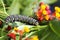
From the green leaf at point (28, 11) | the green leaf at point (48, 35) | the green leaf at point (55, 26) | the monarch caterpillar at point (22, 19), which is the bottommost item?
the green leaf at point (48, 35)

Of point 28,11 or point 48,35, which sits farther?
point 28,11

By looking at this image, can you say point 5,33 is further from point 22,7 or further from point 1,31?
point 22,7

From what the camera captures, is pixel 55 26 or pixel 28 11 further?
pixel 28 11

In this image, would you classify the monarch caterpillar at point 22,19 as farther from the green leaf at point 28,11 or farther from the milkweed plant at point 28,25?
the green leaf at point 28,11

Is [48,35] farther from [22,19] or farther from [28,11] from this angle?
[28,11]

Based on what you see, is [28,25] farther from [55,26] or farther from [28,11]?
[28,11]

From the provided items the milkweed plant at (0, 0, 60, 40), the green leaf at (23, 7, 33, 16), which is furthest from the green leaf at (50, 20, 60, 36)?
the green leaf at (23, 7, 33, 16)

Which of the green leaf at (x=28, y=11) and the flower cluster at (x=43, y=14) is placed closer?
the flower cluster at (x=43, y=14)

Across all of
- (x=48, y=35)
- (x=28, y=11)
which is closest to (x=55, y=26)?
(x=48, y=35)

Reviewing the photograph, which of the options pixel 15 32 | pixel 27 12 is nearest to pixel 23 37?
pixel 15 32

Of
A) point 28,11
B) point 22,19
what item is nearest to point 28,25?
point 22,19

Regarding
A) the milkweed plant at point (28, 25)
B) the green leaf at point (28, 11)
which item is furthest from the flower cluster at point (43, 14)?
the green leaf at point (28, 11)
